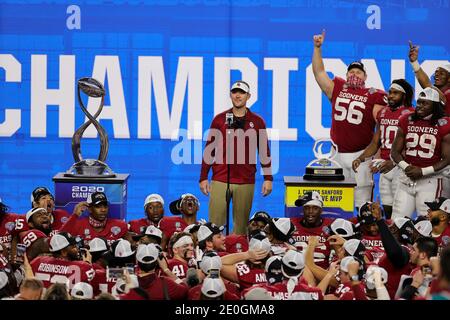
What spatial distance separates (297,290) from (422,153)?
4136mm

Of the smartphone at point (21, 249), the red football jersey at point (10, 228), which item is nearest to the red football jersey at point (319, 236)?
the smartphone at point (21, 249)

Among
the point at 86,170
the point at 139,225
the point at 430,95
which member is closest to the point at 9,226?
the point at 86,170

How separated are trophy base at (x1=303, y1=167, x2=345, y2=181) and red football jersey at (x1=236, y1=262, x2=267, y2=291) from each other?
2.63m

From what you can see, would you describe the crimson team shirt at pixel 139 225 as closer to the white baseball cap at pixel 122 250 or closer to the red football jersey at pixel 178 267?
the red football jersey at pixel 178 267

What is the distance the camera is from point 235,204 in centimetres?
1338

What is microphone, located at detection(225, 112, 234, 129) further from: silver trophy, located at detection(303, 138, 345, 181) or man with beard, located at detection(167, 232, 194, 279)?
man with beard, located at detection(167, 232, 194, 279)

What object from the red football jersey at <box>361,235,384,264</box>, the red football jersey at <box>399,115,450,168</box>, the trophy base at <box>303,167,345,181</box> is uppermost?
the red football jersey at <box>399,115,450,168</box>

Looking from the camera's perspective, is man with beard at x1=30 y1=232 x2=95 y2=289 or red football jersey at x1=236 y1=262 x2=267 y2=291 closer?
man with beard at x1=30 y1=232 x2=95 y2=289

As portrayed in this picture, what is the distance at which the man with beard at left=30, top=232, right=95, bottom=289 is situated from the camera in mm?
9844

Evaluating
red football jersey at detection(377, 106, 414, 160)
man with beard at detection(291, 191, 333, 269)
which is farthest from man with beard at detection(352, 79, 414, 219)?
man with beard at detection(291, 191, 333, 269)

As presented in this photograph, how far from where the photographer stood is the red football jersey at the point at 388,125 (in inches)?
529

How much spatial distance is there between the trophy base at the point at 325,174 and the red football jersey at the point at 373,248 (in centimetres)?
110

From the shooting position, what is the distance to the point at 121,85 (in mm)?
15539
